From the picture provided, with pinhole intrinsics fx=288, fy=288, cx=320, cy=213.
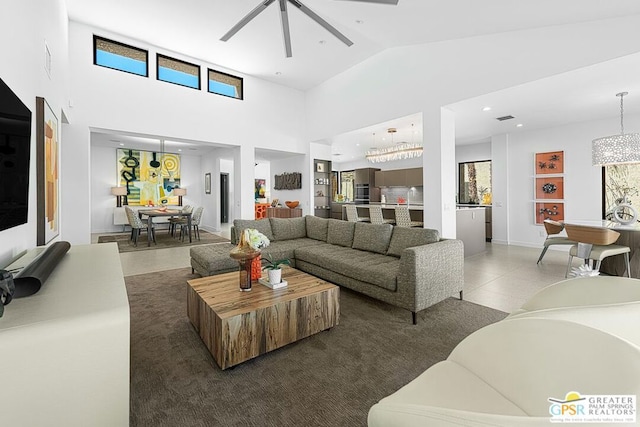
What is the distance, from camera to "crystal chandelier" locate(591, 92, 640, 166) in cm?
390

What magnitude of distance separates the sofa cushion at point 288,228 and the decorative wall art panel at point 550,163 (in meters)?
5.49

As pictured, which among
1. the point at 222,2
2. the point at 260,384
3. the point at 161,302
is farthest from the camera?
the point at 222,2

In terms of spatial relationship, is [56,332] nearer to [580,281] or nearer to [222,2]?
[580,281]

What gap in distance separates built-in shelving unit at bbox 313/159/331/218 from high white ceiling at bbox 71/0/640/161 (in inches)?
72.2

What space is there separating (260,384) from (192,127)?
229 inches

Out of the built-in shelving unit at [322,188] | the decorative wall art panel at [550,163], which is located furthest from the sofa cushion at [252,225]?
the decorative wall art panel at [550,163]

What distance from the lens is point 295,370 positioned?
1.98m

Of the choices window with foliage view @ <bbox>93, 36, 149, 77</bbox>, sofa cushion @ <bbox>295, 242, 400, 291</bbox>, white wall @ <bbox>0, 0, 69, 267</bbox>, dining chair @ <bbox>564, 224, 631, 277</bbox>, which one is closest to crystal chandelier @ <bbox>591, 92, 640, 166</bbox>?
dining chair @ <bbox>564, 224, 631, 277</bbox>

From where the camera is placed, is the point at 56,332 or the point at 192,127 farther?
the point at 192,127

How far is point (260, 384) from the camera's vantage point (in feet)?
6.03

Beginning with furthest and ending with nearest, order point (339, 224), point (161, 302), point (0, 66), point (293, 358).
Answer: point (339, 224) < point (161, 302) < point (293, 358) < point (0, 66)

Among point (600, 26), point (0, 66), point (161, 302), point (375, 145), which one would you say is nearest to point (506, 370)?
point (0, 66)

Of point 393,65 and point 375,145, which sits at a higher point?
point 393,65
